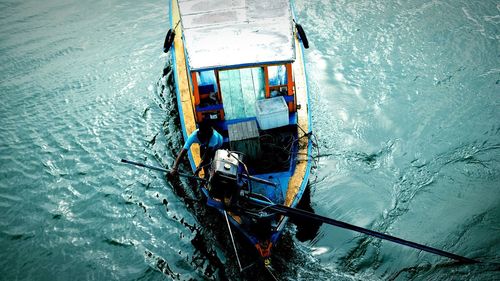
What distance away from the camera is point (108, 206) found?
27.5ft

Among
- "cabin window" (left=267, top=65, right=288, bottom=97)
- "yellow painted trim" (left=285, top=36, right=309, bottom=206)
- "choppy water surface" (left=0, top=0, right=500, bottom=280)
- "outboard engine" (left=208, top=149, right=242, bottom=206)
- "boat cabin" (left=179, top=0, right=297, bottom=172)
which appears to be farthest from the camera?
"cabin window" (left=267, top=65, right=288, bottom=97)

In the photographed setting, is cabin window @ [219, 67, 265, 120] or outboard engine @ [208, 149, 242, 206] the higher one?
cabin window @ [219, 67, 265, 120]

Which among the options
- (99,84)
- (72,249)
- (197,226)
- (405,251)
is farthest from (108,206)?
(405,251)

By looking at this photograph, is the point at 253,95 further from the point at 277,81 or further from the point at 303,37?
the point at 303,37

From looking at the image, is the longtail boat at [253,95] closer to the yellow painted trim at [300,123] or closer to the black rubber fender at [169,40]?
the yellow painted trim at [300,123]

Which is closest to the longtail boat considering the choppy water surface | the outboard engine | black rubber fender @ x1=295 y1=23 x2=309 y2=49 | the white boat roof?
the white boat roof

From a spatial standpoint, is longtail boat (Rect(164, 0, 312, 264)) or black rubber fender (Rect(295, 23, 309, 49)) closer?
longtail boat (Rect(164, 0, 312, 264))

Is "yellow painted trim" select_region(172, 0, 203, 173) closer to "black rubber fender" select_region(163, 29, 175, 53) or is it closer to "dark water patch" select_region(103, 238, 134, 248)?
"black rubber fender" select_region(163, 29, 175, 53)

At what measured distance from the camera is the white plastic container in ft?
24.3

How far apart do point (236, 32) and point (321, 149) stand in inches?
137

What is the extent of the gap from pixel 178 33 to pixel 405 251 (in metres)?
8.09

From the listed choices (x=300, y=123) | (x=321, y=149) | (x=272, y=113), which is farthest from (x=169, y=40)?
(x=321, y=149)

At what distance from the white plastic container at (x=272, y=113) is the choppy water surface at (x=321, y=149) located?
1806mm

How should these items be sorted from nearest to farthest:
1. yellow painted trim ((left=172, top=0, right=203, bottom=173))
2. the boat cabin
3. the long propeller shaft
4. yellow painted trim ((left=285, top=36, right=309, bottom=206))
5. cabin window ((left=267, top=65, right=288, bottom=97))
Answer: the long propeller shaft, yellow painted trim ((left=285, top=36, right=309, bottom=206)), the boat cabin, yellow painted trim ((left=172, top=0, right=203, bottom=173)), cabin window ((left=267, top=65, right=288, bottom=97))
